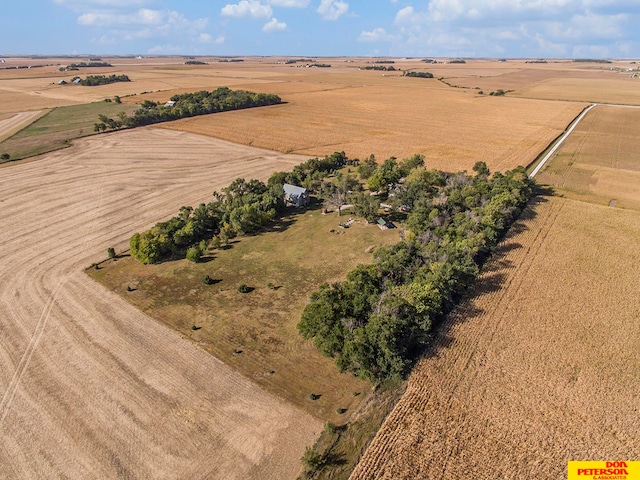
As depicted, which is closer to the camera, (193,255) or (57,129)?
(193,255)

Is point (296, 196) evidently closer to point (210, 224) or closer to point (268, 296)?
point (210, 224)

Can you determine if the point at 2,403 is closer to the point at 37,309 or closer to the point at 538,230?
the point at 37,309

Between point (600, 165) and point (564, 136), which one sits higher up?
point (564, 136)

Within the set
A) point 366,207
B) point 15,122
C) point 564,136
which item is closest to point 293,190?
point 366,207

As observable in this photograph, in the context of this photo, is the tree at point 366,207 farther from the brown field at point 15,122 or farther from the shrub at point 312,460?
the brown field at point 15,122

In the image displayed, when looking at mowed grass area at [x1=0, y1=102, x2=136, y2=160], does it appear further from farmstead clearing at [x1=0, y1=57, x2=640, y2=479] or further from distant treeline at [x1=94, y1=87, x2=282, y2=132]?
farmstead clearing at [x1=0, y1=57, x2=640, y2=479]

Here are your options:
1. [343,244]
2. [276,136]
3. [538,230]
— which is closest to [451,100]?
[276,136]

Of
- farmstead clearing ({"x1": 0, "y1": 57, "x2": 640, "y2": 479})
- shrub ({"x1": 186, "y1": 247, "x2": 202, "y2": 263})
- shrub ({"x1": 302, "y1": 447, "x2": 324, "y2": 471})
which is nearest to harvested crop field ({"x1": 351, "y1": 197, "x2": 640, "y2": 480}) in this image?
farmstead clearing ({"x1": 0, "y1": 57, "x2": 640, "y2": 479})
